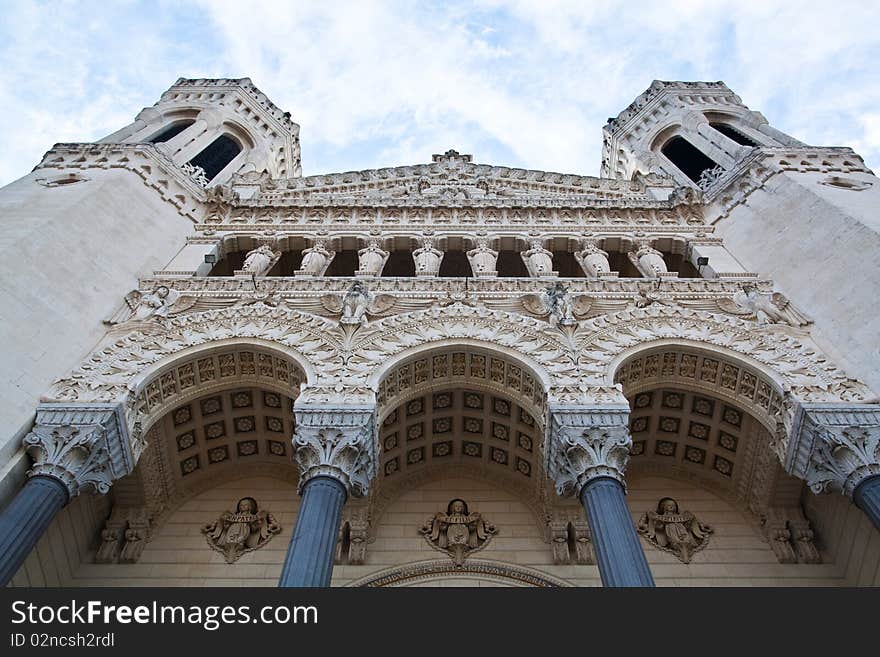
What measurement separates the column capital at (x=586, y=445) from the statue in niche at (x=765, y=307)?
4.72 metres

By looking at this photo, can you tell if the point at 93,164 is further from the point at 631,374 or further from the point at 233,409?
the point at 631,374

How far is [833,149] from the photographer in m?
18.0

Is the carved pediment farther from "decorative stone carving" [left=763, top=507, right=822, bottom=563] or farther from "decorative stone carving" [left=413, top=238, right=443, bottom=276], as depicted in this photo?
"decorative stone carving" [left=763, top=507, right=822, bottom=563]

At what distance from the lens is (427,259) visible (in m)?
16.7

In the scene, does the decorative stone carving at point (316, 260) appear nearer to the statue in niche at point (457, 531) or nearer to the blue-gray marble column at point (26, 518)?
the statue in niche at point (457, 531)

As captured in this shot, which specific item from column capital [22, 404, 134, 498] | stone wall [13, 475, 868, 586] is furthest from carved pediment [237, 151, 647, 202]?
column capital [22, 404, 134, 498]

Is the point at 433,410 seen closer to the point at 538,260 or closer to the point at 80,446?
the point at 538,260

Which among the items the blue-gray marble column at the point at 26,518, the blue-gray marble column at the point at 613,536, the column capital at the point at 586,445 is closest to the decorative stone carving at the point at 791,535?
the column capital at the point at 586,445

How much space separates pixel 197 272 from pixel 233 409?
4.25 meters

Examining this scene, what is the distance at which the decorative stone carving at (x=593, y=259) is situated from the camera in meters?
16.2

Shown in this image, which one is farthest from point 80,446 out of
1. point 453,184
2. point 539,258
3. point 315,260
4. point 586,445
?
point 453,184

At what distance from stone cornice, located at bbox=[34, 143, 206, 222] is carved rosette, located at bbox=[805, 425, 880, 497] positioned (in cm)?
1585
